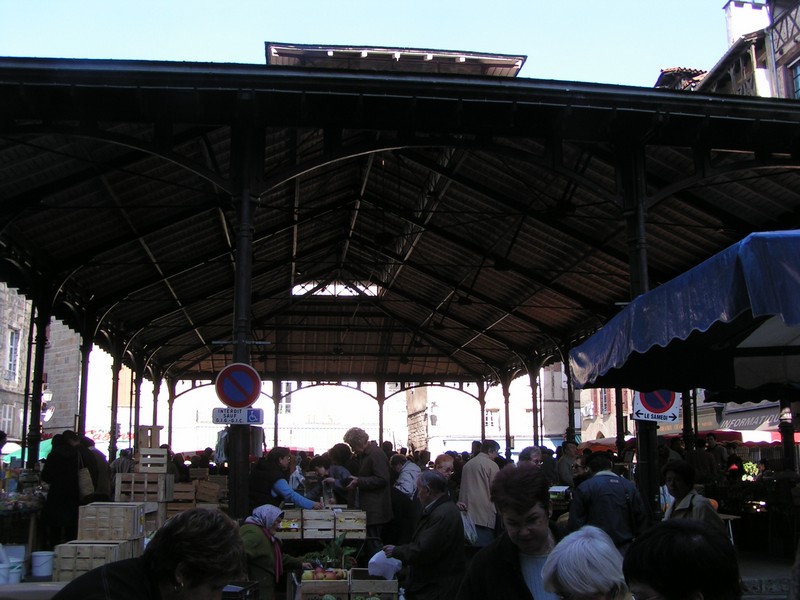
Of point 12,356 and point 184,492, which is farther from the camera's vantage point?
point 12,356

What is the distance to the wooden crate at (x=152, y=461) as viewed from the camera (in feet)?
35.3

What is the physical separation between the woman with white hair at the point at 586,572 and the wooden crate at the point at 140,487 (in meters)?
9.12

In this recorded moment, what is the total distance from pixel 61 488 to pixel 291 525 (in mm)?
3369

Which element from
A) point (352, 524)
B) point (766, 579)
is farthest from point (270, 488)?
point (766, 579)

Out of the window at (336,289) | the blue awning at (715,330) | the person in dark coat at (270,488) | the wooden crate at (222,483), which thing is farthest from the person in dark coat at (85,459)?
the window at (336,289)

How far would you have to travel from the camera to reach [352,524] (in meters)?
8.97

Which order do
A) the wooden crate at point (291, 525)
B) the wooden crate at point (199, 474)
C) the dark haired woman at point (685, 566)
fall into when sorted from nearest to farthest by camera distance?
the dark haired woman at point (685, 566) → the wooden crate at point (291, 525) → the wooden crate at point (199, 474)

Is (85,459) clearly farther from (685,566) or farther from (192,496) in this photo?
(685,566)

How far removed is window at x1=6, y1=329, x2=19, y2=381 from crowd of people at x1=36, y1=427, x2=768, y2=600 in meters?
23.1

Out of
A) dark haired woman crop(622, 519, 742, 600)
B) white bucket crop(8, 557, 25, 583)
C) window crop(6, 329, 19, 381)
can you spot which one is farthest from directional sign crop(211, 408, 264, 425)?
window crop(6, 329, 19, 381)

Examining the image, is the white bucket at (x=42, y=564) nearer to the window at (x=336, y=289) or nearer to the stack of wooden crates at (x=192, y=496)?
the stack of wooden crates at (x=192, y=496)

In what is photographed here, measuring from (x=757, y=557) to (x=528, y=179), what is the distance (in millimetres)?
7255

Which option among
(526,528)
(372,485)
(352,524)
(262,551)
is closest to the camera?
(526,528)

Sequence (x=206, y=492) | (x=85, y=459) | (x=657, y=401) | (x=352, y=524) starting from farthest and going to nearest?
1. (x=206, y=492)
2. (x=85, y=459)
3. (x=352, y=524)
4. (x=657, y=401)
